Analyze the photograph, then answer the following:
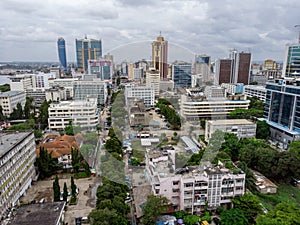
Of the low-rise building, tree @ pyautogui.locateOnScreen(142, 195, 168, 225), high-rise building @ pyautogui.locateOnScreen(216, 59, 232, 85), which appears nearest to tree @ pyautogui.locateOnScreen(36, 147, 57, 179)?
tree @ pyautogui.locateOnScreen(142, 195, 168, 225)

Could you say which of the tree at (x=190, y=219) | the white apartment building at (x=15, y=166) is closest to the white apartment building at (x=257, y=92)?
the tree at (x=190, y=219)

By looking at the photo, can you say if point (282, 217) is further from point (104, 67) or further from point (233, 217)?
point (104, 67)

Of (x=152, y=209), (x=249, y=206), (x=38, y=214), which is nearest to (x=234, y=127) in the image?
(x=249, y=206)

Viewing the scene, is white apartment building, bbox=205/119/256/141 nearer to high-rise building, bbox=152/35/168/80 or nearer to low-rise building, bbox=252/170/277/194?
low-rise building, bbox=252/170/277/194

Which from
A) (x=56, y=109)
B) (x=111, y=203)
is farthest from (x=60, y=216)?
(x=56, y=109)

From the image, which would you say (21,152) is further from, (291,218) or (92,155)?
(291,218)

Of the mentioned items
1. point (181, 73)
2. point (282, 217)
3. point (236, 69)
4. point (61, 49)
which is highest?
point (61, 49)

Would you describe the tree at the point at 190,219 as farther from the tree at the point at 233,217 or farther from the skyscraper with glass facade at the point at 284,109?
the skyscraper with glass facade at the point at 284,109
